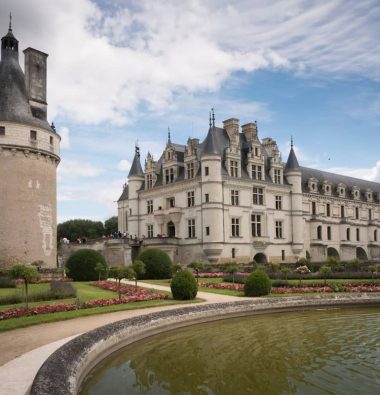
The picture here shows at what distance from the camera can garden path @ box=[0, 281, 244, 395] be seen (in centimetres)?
782

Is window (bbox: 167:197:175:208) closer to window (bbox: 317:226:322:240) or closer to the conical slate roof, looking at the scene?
the conical slate roof

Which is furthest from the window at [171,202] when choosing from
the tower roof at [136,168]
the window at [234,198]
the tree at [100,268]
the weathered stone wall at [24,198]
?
the tree at [100,268]

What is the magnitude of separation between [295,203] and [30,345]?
41.7 meters

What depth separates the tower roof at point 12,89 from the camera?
104 ft

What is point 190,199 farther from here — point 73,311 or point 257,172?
point 73,311

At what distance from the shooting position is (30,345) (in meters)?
10.9

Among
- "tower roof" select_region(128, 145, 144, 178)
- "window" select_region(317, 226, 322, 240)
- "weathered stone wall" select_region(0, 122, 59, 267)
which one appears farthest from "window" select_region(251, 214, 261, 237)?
"weathered stone wall" select_region(0, 122, 59, 267)

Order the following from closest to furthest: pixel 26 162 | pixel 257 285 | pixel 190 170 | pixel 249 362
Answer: pixel 249 362 < pixel 257 285 < pixel 26 162 < pixel 190 170

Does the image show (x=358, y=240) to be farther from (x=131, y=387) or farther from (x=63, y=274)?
(x=131, y=387)

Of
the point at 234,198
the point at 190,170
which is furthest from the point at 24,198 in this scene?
the point at 234,198

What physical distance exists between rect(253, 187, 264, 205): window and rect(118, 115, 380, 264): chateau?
100 mm

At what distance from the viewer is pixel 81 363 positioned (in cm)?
930

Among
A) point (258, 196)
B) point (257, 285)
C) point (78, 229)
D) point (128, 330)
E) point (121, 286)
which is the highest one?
point (258, 196)

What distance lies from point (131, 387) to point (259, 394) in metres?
2.41
